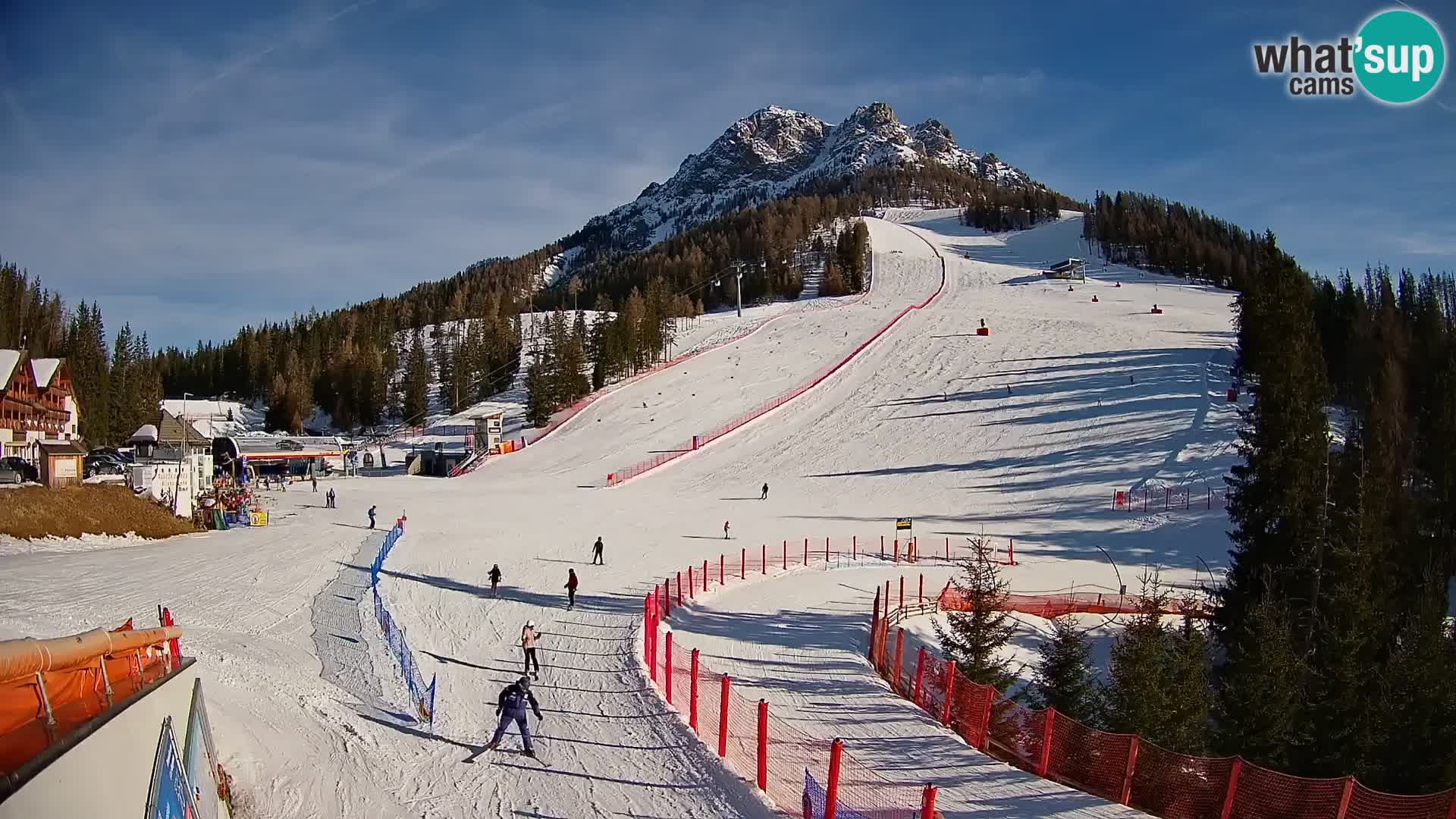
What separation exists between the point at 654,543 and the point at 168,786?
27.0 meters

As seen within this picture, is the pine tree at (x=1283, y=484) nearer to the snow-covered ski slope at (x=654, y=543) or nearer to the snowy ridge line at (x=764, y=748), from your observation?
the snow-covered ski slope at (x=654, y=543)

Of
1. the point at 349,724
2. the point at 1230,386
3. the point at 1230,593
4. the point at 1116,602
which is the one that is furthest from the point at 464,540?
the point at 1230,386

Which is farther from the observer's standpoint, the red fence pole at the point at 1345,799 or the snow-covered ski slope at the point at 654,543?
the snow-covered ski slope at the point at 654,543

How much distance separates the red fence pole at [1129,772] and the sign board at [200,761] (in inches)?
398

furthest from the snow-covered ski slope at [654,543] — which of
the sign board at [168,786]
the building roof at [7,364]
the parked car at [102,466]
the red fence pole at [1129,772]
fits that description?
the building roof at [7,364]

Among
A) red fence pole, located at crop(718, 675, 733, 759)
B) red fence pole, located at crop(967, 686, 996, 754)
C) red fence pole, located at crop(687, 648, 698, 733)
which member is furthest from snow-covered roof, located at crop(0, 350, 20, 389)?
red fence pole, located at crop(967, 686, 996, 754)

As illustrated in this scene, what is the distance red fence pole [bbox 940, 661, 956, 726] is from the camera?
13.9m

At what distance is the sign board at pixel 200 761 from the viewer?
7.96 meters

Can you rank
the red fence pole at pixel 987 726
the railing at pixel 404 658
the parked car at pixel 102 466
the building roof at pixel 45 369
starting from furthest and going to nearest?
1. the building roof at pixel 45 369
2. the parked car at pixel 102 466
3. the railing at pixel 404 658
4. the red fence pole at pixel 987 726

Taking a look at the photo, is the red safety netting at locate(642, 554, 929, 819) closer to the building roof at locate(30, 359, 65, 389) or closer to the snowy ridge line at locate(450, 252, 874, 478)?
the snowy ridge line at locate(450, 252, 874, 478)

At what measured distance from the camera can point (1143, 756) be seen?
11117mm

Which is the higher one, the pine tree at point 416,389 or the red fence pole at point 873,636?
the pine tree at point 416,389

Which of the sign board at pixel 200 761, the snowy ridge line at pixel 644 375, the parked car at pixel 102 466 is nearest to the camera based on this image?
the sign board at pixel 200 761

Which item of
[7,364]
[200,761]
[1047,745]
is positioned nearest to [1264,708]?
[1047,745]
